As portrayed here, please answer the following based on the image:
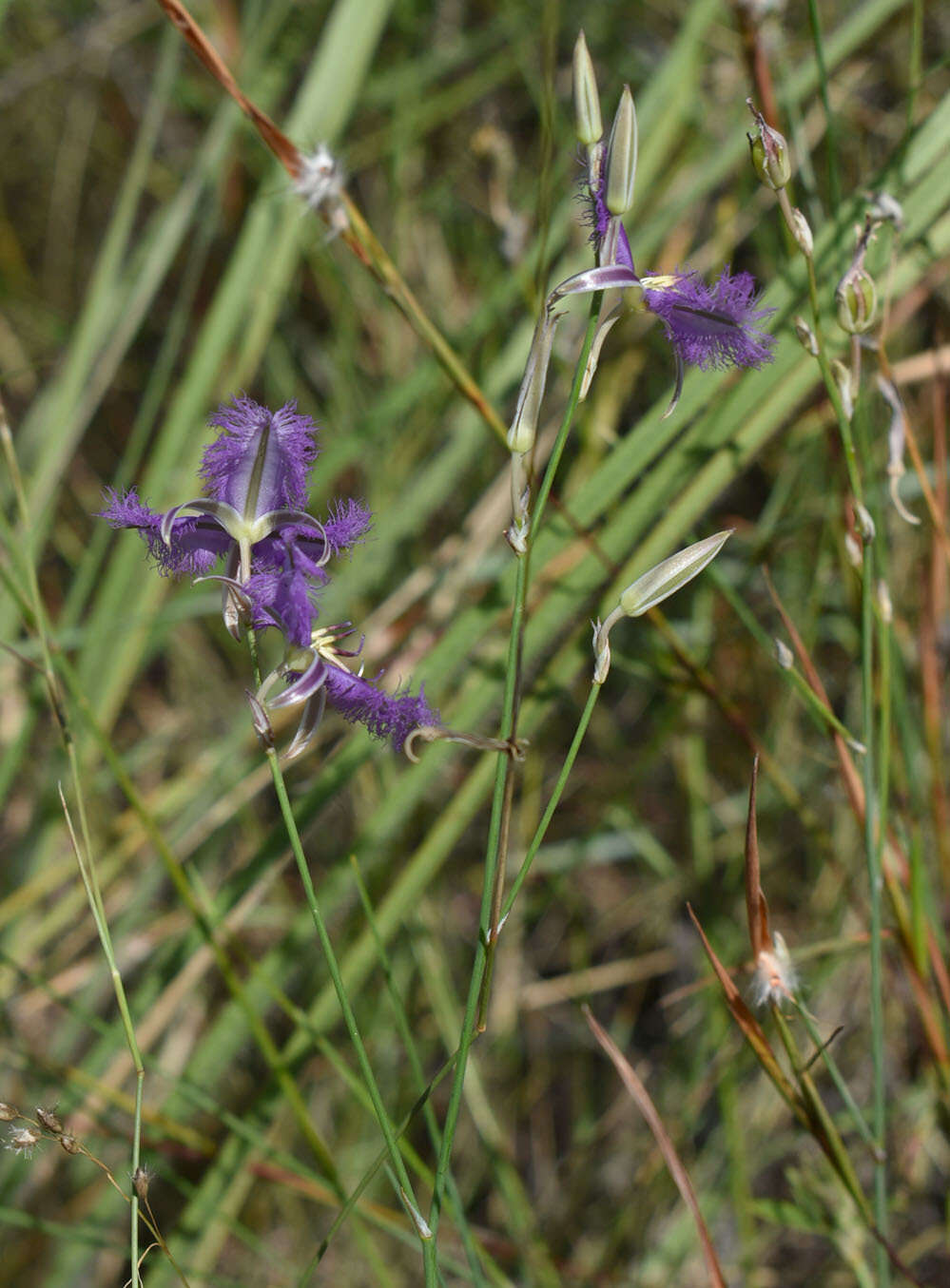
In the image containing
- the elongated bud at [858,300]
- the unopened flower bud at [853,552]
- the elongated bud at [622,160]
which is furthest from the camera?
the unopened flower bud at [853,552]

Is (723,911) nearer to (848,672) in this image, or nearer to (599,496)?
(848,672)

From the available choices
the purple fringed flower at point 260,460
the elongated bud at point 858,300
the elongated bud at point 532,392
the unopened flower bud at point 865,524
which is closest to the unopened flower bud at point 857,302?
the elongated bud at point 858,300

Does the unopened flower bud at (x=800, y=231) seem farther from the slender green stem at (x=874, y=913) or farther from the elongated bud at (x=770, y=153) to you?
the slender green stem at (x=874, y=913)

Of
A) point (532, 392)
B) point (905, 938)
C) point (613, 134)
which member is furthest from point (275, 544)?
point (905, 938)

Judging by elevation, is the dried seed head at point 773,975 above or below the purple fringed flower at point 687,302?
below

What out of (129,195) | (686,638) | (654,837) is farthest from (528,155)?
(654,837)

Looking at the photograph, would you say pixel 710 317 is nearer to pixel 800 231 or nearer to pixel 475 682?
pixel 800 231

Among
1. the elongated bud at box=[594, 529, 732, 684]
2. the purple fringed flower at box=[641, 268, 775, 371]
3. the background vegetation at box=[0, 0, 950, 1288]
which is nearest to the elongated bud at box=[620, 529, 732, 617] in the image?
the elongated bud at box=[594, 529, 732, 684]
